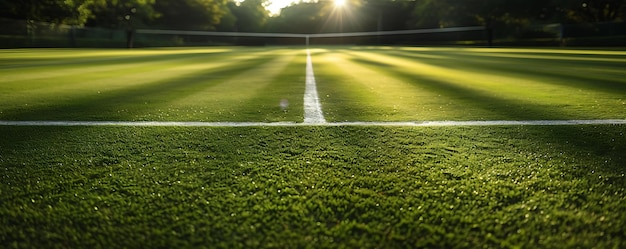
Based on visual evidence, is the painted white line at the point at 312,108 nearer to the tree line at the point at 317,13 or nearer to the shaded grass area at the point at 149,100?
the shaded grass area at the point at 149,100

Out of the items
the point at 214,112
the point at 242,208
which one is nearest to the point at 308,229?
the point at 242,208

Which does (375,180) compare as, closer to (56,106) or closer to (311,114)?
(311,114)

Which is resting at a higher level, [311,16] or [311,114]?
[311,16]

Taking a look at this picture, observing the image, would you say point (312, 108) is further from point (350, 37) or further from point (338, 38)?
point (338, 38)

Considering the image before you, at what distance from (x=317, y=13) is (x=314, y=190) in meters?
72.8

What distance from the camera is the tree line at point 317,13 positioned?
3381 cm

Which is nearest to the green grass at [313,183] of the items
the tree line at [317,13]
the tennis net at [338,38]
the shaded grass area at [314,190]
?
the shaded grass area at [314,190]

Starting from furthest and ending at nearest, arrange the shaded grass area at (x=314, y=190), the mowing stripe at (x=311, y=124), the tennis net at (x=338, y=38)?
the tennis net at (x=338, y=38) → the mowing stripe at (x=311, y=124) → the shaded grass area at (x=314, y=190)

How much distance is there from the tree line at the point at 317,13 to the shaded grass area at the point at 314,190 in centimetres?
3361

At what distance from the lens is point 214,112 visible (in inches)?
149

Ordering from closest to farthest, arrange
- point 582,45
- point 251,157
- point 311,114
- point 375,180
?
point 375,180 < point 251,157 < point 311,114 < point 582,45

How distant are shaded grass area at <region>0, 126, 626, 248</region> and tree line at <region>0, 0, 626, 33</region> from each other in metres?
33.6

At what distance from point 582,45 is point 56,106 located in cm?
2972

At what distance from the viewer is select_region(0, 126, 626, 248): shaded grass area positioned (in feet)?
5.10
